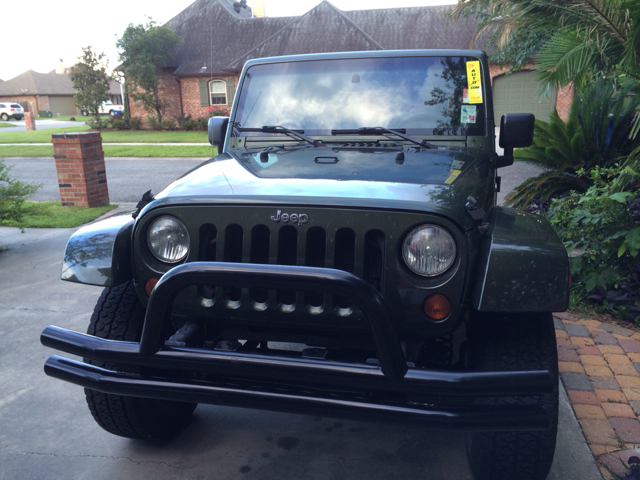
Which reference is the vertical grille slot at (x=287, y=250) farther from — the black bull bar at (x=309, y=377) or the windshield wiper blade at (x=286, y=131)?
the windshield wiper blade at (x=286, y=131)

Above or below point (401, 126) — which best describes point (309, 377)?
below

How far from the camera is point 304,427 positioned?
2.91 meters

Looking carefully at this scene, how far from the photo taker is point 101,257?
2336 mm

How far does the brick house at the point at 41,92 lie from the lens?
61406 mm

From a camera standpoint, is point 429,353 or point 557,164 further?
point 557,164

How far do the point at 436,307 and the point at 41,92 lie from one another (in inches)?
2762

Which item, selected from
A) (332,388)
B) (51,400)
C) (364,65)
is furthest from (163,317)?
(364,65)

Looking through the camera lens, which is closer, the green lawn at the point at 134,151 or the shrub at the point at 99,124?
the green lawn at the point at 134,151

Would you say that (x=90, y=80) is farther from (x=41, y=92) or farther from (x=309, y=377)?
(x=41, y=92)

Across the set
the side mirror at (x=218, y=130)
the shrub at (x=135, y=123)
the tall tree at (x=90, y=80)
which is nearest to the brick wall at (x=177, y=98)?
the shrub at (x=135, y=123)

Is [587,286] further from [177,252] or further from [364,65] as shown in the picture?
[177,252]

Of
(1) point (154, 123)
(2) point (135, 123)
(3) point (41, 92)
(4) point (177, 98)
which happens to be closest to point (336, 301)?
(1) point (154, 123)

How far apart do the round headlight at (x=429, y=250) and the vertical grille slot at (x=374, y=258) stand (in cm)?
9

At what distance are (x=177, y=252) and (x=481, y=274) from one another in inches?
47.0
